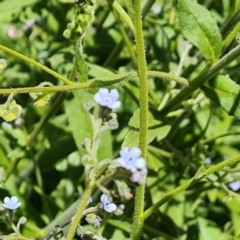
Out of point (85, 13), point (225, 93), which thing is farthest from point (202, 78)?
point (85, 13)

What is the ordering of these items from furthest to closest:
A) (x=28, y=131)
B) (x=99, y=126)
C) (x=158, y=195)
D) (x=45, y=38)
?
(x=45, y=38) < (x=28, y=131) < (x=158, y=195) < (x=99, y=126)

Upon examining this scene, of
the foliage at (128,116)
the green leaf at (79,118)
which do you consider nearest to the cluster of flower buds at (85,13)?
the foliage at (128,116)

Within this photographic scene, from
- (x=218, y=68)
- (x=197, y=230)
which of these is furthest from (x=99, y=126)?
(x=197, y=230)

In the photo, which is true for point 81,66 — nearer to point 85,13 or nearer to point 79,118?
point 85,13

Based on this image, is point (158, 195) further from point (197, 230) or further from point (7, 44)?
point (7, 44)

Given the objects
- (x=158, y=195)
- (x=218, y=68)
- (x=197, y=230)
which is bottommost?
(x=197, y=230)

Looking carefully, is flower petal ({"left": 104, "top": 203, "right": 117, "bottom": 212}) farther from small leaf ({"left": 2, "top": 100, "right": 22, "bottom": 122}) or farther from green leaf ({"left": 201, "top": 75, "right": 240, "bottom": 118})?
green leaf ({"left": 201, "top": 75, "right": 240, "bottom": 118})

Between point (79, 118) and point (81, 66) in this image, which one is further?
point (79, 118)
